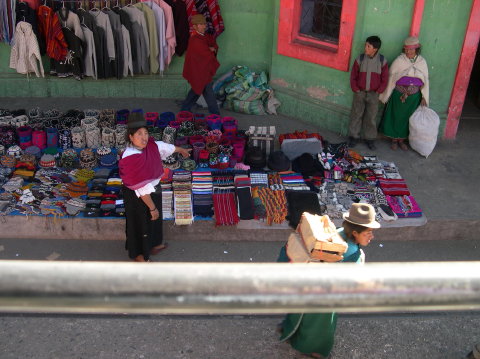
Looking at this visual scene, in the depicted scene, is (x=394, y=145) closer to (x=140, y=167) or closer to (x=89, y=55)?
(x=140, y=167)

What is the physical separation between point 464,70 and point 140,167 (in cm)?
489

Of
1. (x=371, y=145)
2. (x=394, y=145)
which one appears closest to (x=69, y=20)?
(x=371, y=145)

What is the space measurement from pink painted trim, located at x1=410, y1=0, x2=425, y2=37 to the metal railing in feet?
22.0

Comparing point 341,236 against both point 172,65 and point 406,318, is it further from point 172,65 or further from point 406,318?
point 172,65

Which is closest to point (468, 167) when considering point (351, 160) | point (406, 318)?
point (351, 160)

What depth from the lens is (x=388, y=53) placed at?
7.15m

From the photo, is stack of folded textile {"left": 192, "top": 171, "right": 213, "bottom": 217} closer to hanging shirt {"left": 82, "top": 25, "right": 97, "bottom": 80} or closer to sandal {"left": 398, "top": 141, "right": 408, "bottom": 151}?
sandal {"left": 398, "top": 141, "right": 408, "bottom": 151}

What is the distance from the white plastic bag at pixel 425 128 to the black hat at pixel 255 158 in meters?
2.14

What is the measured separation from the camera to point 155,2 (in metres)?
8.14

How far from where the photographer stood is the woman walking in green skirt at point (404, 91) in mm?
6918


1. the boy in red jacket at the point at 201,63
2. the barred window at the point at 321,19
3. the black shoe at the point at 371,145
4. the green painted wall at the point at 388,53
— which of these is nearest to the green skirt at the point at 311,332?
the black shoe at the point at 371,145

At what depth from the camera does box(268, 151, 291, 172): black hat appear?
6621 millimetres

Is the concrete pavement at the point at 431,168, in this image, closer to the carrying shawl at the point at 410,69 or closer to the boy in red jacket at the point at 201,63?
the boy in red jacket at the point at 201,63

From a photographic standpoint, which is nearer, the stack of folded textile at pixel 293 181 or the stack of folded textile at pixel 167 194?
the stack of folded textile at pixel 167 194
